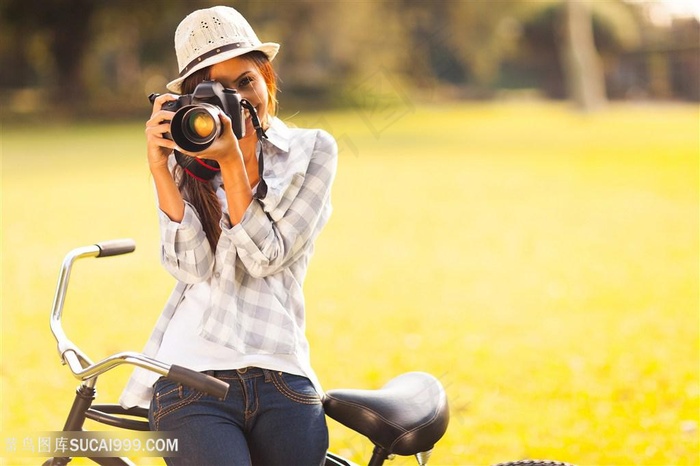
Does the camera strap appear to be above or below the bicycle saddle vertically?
above

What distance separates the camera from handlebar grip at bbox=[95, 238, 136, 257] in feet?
7.48

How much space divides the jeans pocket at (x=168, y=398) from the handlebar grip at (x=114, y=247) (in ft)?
1.31

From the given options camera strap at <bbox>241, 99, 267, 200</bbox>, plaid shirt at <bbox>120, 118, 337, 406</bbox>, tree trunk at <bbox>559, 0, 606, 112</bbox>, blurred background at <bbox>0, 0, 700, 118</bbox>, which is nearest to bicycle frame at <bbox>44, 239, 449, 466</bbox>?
plaid shirt at <bbox>120, 118, 337, 406</bbox>

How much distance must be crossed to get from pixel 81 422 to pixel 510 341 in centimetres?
501

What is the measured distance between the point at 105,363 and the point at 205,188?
567mm

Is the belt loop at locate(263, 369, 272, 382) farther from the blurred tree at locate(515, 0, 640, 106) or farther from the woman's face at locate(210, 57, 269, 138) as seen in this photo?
the blurred tree at locate(515, 0, 640, 106)

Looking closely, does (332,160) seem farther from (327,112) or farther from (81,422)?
(327,112)

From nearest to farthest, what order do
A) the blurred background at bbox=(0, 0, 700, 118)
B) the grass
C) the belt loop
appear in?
the belt loop, the grass, the blurred background at bbox=(0, 0, 700, 118)

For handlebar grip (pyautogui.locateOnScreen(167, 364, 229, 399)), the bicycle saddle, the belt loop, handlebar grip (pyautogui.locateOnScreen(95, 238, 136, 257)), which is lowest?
the bicycle saddle

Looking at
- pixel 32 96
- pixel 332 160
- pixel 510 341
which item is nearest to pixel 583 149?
pixel 510 341

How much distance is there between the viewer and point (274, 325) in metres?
2.12

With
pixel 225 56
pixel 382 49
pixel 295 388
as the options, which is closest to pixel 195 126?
pixel 225 56

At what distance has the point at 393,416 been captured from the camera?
2125 millimetres

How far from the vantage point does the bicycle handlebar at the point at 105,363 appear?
1670 millimetres
